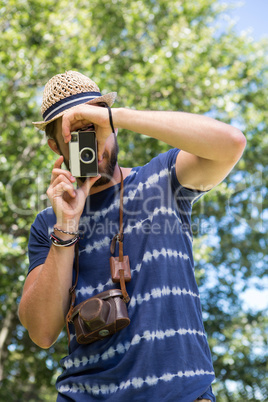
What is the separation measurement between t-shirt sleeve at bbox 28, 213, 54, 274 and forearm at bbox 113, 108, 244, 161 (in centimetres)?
66

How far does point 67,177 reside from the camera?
185 cm

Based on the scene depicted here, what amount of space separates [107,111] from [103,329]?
787 millimetres

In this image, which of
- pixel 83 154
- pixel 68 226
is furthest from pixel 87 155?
pixel 68 226

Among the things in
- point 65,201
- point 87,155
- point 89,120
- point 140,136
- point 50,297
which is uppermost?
point 89,120

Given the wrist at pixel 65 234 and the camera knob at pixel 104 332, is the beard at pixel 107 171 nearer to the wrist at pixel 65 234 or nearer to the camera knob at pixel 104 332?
the wrist at pixel 65 234

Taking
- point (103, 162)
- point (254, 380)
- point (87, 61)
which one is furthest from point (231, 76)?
point (103, 162)

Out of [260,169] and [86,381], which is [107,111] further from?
[260,169]

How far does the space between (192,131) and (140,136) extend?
6.15 m

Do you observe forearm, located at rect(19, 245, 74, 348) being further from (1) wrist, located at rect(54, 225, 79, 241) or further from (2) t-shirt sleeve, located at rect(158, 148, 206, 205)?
(2) t-shirt sleeve, located at rect(158, 148, 206, 205)

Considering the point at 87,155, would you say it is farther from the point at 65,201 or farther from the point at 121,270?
the point at 121,270

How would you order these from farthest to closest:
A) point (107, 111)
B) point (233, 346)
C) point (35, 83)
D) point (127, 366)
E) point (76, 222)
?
1. point (233, 346)
2. point (35, 83)
3. point (76, 222)
4. point (107, 111)
5. point (127, 366)

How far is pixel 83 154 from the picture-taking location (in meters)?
1.83

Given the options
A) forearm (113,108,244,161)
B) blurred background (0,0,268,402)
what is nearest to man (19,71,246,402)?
forearm (113,108,244,161)

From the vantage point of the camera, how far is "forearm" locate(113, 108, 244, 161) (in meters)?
1.61
